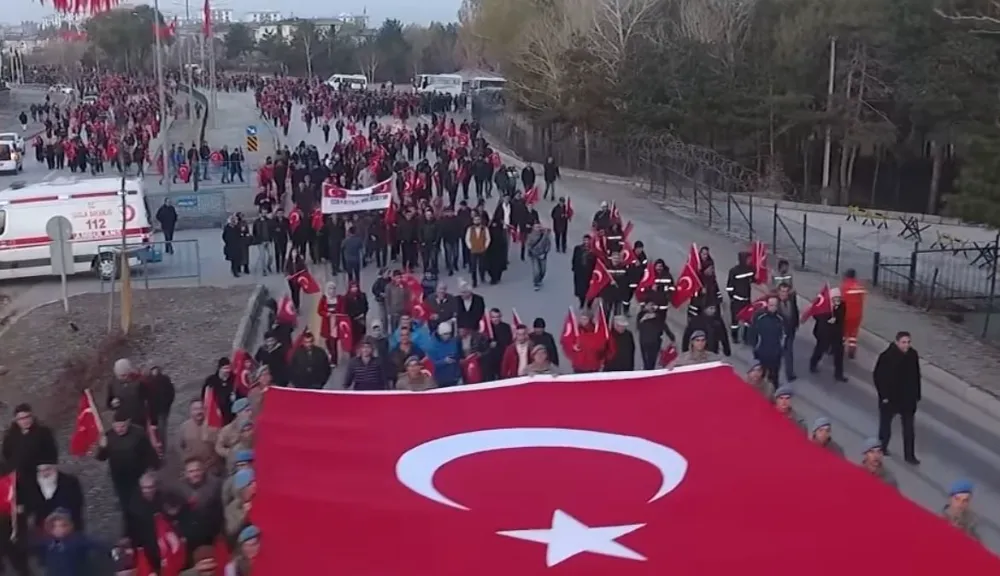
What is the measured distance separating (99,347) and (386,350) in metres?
7.01

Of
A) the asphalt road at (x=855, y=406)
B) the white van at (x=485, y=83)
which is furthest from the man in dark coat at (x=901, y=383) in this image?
the white van at (x=485, y=83)

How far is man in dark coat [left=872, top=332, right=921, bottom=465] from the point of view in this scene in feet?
39.4

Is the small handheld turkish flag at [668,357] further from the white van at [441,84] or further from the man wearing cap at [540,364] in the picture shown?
the white van at [441,84]

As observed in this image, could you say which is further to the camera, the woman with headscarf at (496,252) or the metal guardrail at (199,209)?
the metal guardrail at (199,209)

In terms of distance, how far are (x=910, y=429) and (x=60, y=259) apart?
12013mm

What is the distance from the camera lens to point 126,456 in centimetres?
989

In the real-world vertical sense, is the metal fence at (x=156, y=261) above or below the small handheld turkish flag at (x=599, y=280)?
below

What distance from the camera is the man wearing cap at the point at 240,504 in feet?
26.6

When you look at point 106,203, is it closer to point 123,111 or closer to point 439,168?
point 439,168

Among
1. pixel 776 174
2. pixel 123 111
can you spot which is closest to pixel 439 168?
pixel 776 174

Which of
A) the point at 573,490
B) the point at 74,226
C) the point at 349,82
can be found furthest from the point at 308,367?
the point at 349,82

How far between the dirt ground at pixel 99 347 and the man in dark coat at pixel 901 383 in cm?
737

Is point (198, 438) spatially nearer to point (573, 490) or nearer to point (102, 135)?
point (573, 490)

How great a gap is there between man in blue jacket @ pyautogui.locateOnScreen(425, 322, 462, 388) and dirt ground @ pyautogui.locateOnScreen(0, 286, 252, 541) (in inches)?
116
